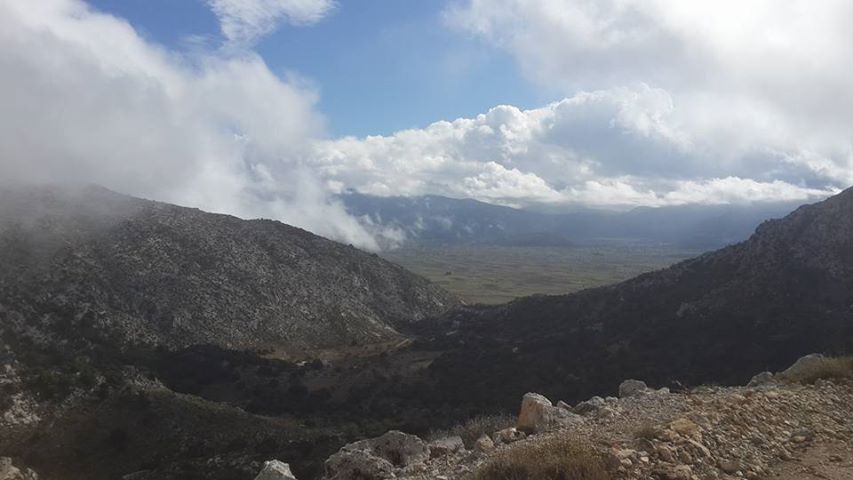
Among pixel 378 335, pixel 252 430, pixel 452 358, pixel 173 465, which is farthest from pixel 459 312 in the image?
pixel 173 465

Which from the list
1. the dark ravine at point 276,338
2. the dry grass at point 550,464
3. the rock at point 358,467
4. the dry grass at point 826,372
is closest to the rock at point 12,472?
the dark ravine at point 276,338

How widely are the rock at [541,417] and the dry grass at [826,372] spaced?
7.41 metres

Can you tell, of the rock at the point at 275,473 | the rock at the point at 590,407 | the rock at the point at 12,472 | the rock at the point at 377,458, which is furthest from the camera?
the rock at the point at 12,472

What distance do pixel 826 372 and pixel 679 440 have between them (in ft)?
32.1

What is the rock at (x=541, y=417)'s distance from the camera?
546 inches

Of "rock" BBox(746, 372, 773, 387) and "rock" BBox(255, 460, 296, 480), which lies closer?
"rock" BBox(255, 460, 296, 480)

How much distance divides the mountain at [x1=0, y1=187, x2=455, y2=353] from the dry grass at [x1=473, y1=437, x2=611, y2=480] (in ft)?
228

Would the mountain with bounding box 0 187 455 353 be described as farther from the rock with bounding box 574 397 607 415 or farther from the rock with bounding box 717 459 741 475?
the rock with bounding box 717 459 741 475

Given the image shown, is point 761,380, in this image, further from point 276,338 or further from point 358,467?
point 276,338

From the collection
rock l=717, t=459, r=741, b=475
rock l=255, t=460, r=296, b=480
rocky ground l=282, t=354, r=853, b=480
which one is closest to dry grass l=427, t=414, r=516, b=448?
rocky ground l=282, t=354, r=853, b=480

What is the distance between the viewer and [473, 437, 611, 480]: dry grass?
8.76 m

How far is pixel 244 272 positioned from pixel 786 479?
96.1m

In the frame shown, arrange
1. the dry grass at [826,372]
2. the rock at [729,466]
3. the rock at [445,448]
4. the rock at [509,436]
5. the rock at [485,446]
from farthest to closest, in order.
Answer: the dry grass at [826,372] < the rock at [445,448] < the rock at [509,436] < the rock at [485,446] < the rock at [729,466]

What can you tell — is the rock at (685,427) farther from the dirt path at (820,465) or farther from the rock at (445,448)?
the rock at (445,448)
